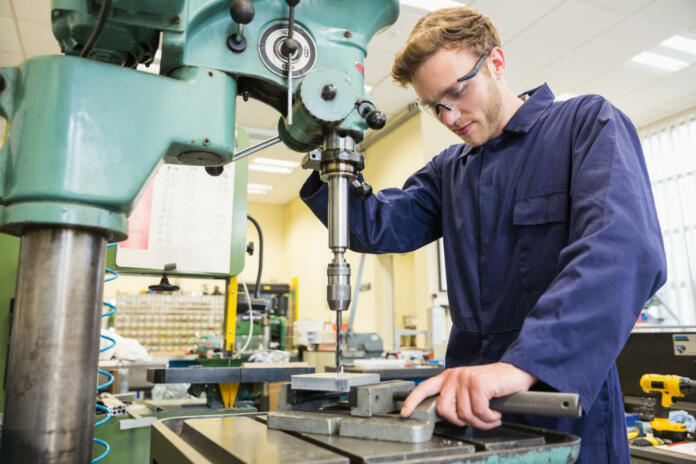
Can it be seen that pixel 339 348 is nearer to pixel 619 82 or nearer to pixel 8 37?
pixel 8 37

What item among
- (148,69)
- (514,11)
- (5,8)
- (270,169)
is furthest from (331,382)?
(270,169)

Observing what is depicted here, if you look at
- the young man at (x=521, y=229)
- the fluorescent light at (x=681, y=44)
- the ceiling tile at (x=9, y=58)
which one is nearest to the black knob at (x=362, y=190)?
the young man at (x=521, y=229)

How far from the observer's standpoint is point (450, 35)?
3.37ft

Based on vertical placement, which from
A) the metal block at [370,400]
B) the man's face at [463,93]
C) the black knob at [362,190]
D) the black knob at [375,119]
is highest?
the man's face at [463,93]

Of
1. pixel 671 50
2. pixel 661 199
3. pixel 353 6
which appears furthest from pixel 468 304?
pixel 661 199

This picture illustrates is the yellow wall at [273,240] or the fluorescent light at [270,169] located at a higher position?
the fluorescent light at [270,169]

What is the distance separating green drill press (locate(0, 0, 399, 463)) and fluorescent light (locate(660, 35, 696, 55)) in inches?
163

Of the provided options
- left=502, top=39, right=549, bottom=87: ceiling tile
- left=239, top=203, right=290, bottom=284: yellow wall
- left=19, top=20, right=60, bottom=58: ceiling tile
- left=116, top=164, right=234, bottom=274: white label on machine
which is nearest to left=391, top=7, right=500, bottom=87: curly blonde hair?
left=116, top=164, right=234, bottom=274: white label on machine

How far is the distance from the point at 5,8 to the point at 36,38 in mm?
392

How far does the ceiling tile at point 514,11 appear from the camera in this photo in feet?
11.4

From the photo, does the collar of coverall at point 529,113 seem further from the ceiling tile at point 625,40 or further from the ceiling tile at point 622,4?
the ceiling tile at point 625,40

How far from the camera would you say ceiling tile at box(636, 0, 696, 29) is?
354cm

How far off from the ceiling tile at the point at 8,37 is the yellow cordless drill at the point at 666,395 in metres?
4.42

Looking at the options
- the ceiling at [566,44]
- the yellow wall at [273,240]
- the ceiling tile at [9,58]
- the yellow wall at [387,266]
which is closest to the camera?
the ceiling at [566,44]
